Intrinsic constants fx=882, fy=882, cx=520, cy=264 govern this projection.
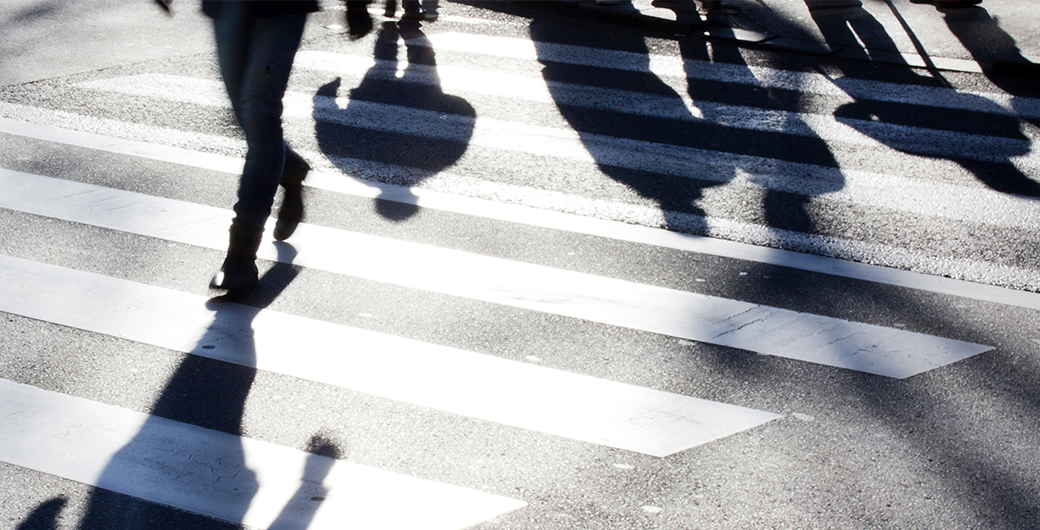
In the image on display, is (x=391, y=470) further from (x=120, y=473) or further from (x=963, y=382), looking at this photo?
(x=963, y=382)

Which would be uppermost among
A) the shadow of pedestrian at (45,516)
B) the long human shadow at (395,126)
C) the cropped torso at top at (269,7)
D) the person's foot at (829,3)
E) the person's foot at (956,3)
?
the cropped torso at top at (269,7)

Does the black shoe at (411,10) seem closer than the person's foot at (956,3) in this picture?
Yes

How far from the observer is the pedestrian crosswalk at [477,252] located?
2.61 meters

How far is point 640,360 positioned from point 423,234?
1385mm

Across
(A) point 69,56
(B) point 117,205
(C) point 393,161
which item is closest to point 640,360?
(C) point 393,161

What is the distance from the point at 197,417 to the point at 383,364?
2.08 feet

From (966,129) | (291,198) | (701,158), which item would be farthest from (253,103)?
(966,129)

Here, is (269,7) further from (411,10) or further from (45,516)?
(411,10)

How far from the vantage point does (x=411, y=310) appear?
11.3ft

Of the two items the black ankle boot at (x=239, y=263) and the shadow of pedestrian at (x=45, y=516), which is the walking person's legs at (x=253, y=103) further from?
the shadow of pedestrian at (x=45, y=516)

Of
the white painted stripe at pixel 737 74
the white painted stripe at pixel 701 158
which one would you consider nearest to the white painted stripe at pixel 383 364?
the white painted stripe at pixel 701 158

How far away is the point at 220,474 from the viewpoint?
2.52m

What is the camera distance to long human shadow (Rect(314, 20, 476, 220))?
482 cm

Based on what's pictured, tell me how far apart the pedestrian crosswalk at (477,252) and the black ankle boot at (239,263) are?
9cm
